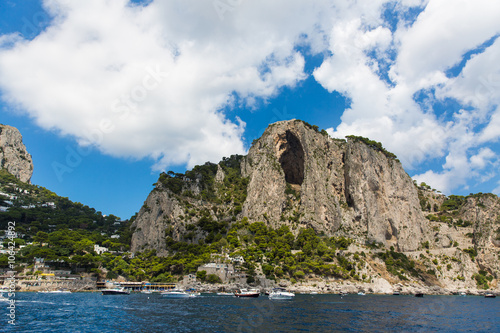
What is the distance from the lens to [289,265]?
8675 cm

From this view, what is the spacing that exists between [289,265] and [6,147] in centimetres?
16077

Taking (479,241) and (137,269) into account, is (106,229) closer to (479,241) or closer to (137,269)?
(137,269)

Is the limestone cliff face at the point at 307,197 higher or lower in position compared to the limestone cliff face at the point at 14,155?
lower

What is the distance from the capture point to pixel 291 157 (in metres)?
130

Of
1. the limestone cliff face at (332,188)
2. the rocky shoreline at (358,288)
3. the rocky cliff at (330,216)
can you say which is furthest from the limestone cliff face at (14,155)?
the rocky shoreline at (358,288)

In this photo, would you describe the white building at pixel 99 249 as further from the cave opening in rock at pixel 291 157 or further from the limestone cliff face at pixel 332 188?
the cave opening in rock at pixel 291 157

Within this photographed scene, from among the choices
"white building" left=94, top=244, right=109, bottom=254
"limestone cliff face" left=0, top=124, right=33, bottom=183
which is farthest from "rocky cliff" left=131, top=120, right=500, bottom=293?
"limestone cliff face" left=0, top=124, right=33, bottom=183

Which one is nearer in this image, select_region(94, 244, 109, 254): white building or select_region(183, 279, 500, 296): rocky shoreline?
select_region(183, 279, 500, 296): rocky shoreline

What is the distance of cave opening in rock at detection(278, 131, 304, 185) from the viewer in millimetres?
126812

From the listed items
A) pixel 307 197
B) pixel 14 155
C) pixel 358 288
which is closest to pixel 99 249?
pixel 307 197

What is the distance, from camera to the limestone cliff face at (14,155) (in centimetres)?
16312

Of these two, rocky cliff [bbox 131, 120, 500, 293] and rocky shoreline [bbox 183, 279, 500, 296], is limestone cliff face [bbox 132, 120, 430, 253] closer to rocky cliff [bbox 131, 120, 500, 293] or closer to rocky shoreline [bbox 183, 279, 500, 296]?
rocky cliff [bbox 131, 120, 500, 293]

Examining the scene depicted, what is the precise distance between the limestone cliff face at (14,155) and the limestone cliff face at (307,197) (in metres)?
104

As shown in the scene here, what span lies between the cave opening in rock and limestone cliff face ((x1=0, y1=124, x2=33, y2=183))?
465 ft
